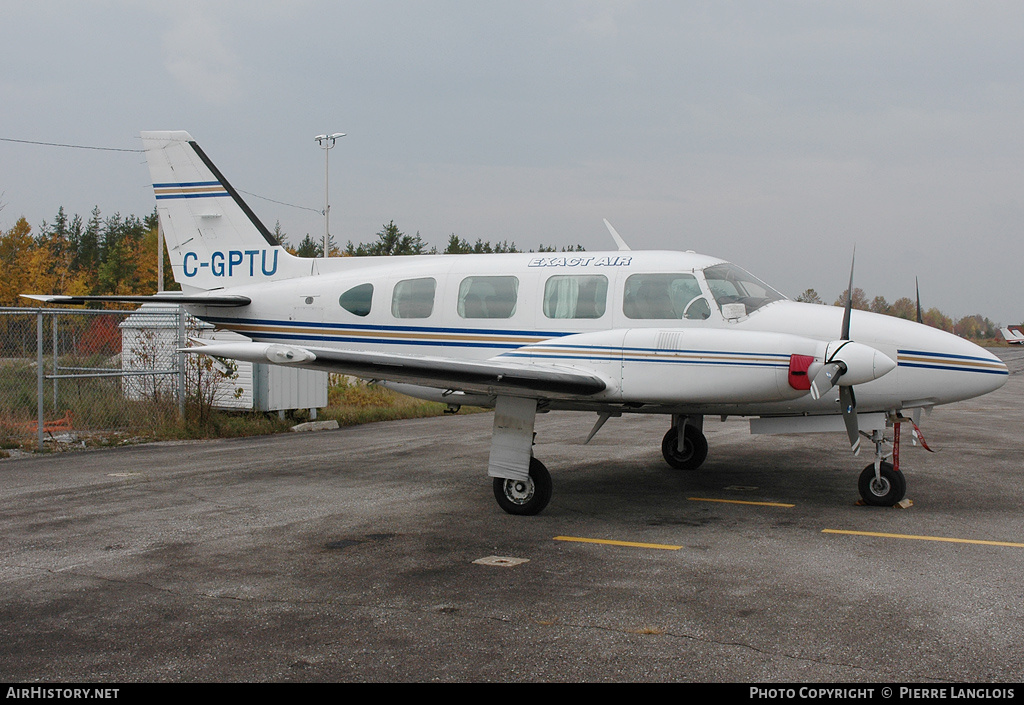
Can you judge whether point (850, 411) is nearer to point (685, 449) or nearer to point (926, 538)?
point (926, 538)

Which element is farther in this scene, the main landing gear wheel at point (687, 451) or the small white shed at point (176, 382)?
the small white shed at point (176, 382)

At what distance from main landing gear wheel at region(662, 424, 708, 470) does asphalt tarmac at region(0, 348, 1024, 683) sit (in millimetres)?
263

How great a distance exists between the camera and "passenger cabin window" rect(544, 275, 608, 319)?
891cm

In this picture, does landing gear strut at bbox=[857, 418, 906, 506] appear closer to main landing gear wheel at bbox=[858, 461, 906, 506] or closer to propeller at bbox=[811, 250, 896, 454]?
main landing gear wheel at bbox=[858, 461, 906, 506]

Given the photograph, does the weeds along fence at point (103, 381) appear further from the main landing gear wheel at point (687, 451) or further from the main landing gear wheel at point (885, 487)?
the main landing gear wheel at point (885, 487)

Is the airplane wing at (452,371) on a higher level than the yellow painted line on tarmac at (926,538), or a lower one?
higher

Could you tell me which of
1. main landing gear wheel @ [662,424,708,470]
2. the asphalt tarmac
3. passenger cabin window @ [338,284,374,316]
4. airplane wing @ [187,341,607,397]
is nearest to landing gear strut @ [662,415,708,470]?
main landing gear wheel @ [662,424,708,470]

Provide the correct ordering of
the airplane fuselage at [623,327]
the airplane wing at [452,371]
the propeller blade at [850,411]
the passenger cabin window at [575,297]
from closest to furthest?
the airplane wing at [452,371]
the airplane fuselage at [623,327]
the propeller blade at [850,411]
the passenger cabin window at [575,297]

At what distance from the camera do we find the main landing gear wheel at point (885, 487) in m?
8.27

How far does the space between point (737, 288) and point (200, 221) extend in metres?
7.64

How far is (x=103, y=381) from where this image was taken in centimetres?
1628

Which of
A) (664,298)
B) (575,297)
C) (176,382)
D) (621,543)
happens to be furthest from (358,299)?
(176,382)

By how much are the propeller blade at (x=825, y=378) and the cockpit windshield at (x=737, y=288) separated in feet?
4.33

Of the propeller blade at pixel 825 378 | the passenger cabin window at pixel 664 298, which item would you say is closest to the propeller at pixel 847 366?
the propeller blade at pixel 825 378
